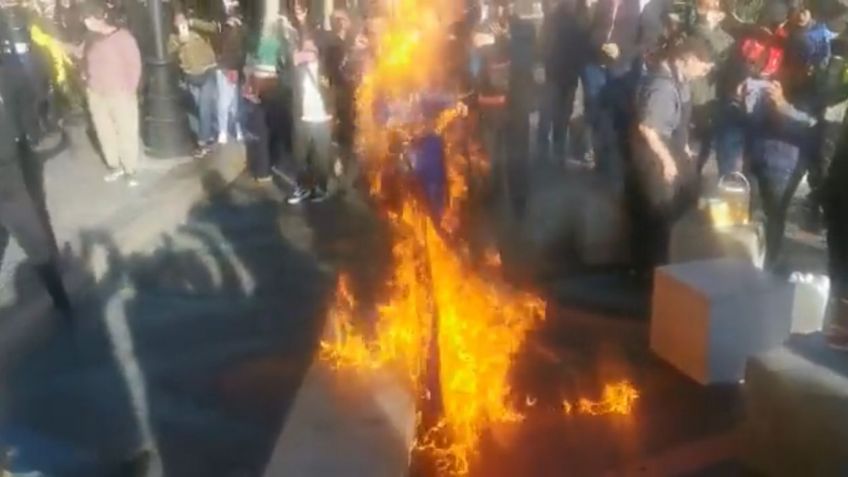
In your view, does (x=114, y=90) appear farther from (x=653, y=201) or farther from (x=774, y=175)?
(x=774, y=175)

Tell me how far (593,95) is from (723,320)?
197 inches

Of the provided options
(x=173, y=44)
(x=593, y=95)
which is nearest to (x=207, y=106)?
(x=173, y=44)

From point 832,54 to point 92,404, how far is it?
24.0 feet

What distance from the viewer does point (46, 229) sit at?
8086 mm

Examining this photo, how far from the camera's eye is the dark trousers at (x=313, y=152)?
1122 cm

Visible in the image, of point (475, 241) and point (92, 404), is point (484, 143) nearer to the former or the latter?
point (475, 241)

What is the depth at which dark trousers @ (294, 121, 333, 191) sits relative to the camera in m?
11.2

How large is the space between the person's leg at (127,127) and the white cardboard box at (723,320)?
7.20 m

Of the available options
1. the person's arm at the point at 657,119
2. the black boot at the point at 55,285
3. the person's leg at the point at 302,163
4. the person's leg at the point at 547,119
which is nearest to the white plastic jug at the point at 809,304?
the person's arm at the point at 657,119

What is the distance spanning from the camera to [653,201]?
812 cm

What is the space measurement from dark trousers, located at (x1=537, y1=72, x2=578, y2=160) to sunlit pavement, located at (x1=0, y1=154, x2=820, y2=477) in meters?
3.70

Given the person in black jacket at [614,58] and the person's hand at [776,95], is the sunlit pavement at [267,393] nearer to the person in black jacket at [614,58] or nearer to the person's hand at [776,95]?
the person's hand at [776,95]

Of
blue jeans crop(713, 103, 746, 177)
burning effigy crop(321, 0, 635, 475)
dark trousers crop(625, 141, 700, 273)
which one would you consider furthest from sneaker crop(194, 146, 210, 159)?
blue jeans crop(713, 103, 746, 177)

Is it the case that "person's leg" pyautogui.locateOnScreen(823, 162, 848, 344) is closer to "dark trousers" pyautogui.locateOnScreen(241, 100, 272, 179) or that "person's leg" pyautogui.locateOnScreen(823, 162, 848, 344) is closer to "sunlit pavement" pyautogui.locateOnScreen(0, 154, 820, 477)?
"sunlit pavement" pyautogui.locateOnScreen(0, 154, 820, 477)
